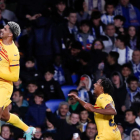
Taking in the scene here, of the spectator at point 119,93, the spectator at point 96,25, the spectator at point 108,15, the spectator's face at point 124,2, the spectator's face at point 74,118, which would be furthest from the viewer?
the spectator's face at point 124,2

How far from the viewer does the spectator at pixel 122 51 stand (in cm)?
1135

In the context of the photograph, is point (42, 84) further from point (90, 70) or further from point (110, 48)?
point (110, 48)

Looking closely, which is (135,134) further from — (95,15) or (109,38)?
(95,15)

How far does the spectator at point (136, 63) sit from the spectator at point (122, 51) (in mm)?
143

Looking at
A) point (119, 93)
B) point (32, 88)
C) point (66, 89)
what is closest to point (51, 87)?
point (66, 89)

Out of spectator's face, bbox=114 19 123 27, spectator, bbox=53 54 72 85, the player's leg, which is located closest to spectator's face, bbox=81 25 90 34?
spectator's face, bbox=114 19 123 27

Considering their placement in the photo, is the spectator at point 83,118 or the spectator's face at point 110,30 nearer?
the spectator at point 83,118

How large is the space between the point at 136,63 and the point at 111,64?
2.39 feet

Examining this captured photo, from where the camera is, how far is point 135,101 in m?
10.8

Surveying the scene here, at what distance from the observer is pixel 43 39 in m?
11.0

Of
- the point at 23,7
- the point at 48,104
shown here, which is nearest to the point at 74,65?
the point at 48,104

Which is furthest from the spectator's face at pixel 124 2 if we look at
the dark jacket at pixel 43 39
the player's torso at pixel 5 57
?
the player's torso at pixel 5 57

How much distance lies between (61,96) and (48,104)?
421mm

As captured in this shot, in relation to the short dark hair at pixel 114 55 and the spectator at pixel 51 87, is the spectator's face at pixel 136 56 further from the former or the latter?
the spectator at pixel 51 87
